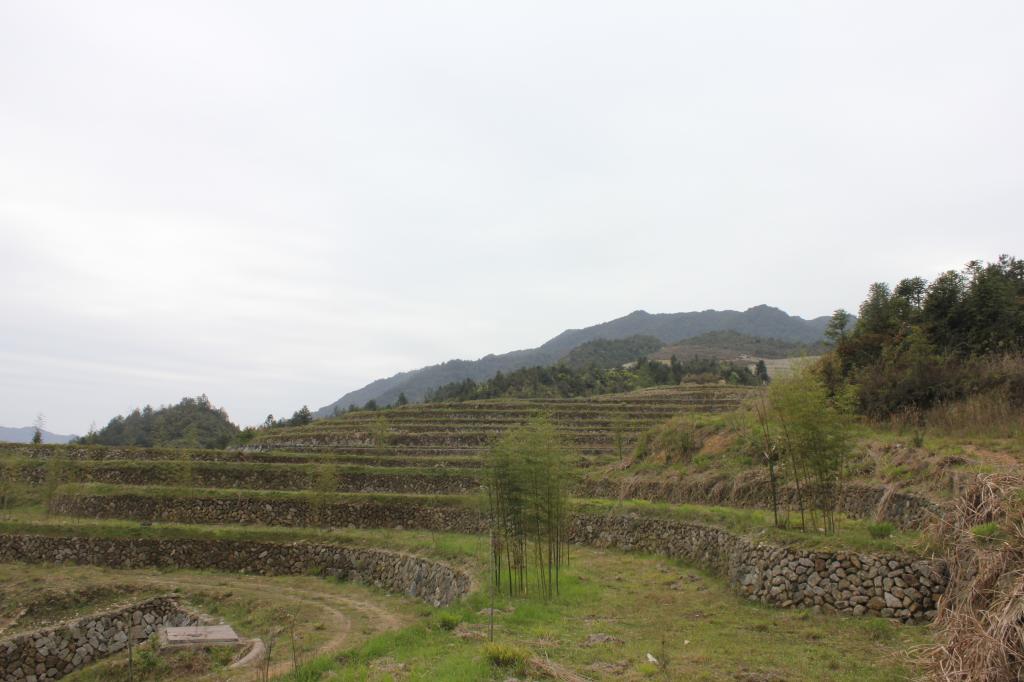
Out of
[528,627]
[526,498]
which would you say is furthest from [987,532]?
[526,498]

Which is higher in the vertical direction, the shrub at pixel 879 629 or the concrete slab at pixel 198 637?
the shrub at pixel 879 629

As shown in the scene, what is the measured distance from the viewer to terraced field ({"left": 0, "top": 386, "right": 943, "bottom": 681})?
33.1 ft

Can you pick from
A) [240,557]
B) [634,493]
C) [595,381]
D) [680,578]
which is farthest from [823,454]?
[595,381]

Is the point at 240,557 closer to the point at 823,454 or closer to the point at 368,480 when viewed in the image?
the point at 368,480

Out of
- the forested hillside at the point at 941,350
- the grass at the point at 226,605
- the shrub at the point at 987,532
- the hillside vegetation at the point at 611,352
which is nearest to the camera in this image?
the shrub at the point at 987,532

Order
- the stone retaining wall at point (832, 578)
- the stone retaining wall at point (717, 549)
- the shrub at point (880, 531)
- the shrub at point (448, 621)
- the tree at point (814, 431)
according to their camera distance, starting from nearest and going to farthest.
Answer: the stone retaining wall at point (832, 578)
the stone retaining wall at point (717, 549)
the shrub at point (448, 621)
the shrub at point (880, 531)
the tree at point (814, 431)

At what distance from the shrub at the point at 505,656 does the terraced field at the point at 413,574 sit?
0.50 feet

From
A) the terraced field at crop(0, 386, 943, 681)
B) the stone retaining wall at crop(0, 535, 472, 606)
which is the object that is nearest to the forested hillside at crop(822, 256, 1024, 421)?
the terraced field at crop(0, 386, 943, 681)

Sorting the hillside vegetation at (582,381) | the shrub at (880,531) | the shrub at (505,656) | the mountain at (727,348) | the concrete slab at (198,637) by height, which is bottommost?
the concrete slab at (198,637)

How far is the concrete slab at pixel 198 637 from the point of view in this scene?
14.2 meters

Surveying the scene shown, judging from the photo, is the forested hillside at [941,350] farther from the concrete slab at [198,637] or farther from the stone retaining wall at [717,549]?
the concrete slab at [198,637]

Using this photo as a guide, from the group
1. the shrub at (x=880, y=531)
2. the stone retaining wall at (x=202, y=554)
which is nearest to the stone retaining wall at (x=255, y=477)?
the stone retaining wall at (x=202, y=554)

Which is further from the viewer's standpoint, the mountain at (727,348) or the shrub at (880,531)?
the mountain at (727,348)

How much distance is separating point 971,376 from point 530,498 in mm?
15634
